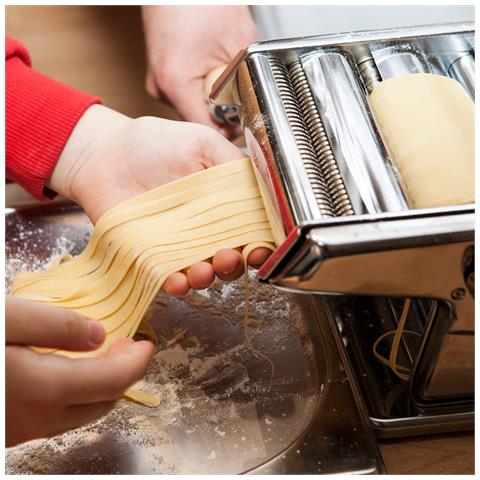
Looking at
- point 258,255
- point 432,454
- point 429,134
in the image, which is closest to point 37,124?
point 258,255

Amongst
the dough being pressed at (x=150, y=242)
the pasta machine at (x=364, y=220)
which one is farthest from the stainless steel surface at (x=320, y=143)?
the dough being pressed at (x=150, y=242)

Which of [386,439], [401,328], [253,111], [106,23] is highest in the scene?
[106,23]

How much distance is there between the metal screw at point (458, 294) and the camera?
630 mm

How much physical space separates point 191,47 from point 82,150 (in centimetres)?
31

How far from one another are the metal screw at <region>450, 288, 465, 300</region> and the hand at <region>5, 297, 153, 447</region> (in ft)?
1.04

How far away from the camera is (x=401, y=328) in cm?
76

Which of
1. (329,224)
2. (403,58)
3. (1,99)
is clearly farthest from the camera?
(1,99)

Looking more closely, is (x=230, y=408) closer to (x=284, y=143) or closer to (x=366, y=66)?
Result: (x=284, y=143)

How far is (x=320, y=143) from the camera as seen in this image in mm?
739

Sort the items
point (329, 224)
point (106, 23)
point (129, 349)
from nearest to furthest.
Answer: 1. point (329, 224)
2. point (129, 349)
3. point (106, 23)

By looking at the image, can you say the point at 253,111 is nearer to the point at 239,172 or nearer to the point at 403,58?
the point at 239,172

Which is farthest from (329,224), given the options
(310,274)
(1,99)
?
(1,99)

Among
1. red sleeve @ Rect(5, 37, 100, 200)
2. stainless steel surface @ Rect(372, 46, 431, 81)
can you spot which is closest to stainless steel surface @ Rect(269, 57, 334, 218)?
stainless steel surface @ Rect(372, 46, 431, 81)

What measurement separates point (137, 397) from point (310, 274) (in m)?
0.29
